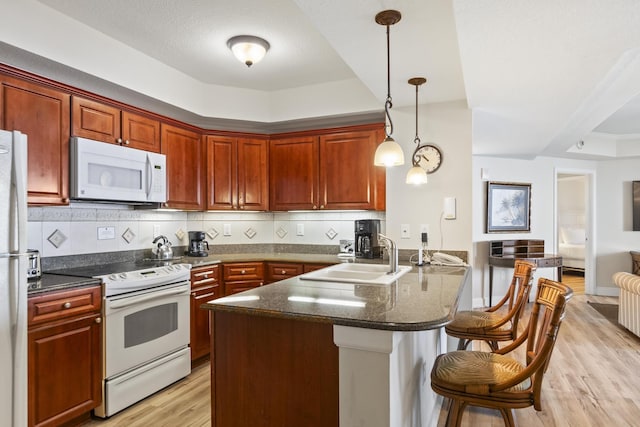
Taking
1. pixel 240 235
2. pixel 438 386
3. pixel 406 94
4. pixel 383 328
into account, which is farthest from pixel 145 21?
pixel 438 386

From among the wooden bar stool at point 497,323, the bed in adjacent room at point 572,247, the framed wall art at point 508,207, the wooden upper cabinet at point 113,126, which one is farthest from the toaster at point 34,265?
the bed in adjacent room at point 572,247

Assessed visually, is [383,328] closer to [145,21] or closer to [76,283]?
[76,283]

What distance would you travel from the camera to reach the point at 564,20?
1654 millimetres

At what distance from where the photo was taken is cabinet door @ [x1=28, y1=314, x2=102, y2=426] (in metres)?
2.03

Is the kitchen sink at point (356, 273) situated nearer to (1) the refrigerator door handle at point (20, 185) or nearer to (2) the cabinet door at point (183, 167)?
(1) the refrigerator door handle at point (20, 185)

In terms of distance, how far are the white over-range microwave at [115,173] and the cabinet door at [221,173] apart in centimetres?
55

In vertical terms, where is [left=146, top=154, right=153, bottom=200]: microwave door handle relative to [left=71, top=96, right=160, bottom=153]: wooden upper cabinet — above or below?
below

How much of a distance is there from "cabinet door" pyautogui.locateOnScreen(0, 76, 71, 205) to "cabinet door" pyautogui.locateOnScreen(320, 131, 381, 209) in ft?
6.87

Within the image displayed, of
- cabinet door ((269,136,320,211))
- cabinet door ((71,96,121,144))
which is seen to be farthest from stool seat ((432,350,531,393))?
cabinet door ((71,96,121,144))

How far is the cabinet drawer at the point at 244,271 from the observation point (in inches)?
135

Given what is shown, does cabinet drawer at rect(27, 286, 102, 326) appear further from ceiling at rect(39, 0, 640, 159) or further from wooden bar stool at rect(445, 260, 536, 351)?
wooden bar stool at rect(445, 260, 536, 351)

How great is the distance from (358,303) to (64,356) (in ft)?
5.88

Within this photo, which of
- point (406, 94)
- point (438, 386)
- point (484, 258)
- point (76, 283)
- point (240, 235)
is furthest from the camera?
point (484, 258)

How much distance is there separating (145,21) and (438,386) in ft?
A: 9.19
